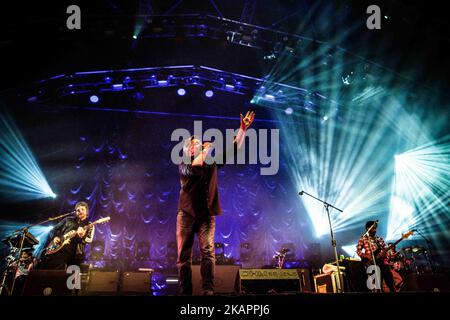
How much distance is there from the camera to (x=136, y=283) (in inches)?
253

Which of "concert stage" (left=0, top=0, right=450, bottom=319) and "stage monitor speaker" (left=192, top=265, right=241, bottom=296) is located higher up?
"concert stage" (left=0, top=0, right=450, bottom=319)

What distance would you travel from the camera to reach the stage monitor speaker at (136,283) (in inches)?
250

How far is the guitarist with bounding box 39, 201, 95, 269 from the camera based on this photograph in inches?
225

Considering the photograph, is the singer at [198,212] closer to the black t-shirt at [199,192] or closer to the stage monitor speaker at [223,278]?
the black t-shirt at [199,192]

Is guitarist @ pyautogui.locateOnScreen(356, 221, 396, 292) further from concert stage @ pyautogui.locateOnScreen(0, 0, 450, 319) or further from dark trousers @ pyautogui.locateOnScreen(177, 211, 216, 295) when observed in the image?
dark trousers @ pyautogui.locateOnScreen(177, 211, 216, 295)

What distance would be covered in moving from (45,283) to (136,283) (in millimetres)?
2563

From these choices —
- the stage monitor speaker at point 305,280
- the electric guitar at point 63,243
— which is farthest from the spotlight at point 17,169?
the stage monitor speaker at point 305,280

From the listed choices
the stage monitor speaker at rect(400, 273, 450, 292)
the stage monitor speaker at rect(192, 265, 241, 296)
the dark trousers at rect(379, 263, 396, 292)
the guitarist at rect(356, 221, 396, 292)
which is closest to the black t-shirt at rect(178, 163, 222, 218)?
the stage monitor speaker at rect(192, 265, 241, 296)

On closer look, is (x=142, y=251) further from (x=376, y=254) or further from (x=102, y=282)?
(x=376, y=254)

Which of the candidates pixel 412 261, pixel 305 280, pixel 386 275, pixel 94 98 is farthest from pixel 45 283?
pixel 412 261

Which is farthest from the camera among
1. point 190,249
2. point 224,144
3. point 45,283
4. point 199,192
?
point 224,144

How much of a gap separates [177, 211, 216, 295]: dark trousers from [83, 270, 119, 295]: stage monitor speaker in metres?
4.15

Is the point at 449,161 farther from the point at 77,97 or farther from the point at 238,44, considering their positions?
the point at 77,97
